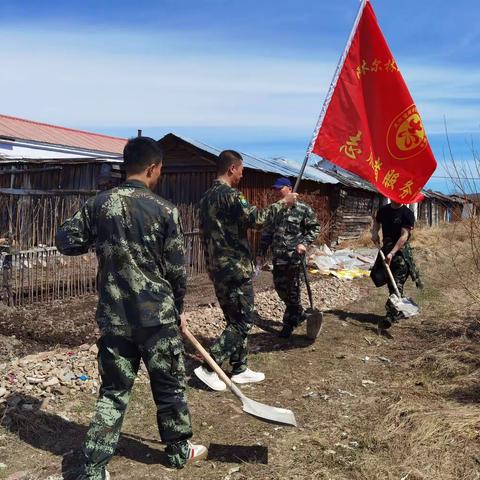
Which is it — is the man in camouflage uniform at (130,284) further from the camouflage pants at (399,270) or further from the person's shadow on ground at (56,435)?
the camouflage pants at (399,270)

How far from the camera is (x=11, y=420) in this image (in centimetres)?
352

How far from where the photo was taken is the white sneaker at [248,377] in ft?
15.0

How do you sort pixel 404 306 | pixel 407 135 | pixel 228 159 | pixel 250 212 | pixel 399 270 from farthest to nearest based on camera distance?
pixel 399 270
pixel 404 306
pixel 407 135
pixel 228 159
pixel 250 212

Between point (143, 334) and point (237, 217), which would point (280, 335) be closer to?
point (237, 217)

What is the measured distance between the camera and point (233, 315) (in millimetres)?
→ 4383

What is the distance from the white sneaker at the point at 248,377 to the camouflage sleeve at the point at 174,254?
190cm

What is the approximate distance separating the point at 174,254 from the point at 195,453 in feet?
4.20

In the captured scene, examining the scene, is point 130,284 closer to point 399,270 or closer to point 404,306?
point 404,306

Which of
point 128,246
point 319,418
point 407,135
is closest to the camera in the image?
point 128,246

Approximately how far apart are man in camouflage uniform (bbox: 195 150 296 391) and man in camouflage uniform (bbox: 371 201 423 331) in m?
2.77

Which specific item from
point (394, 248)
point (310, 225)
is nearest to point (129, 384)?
point (310, 225)

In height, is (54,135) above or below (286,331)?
above

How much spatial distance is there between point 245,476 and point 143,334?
1080mm

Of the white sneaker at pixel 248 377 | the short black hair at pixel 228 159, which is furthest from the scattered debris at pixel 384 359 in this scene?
the short black hair at pixel 228 159
